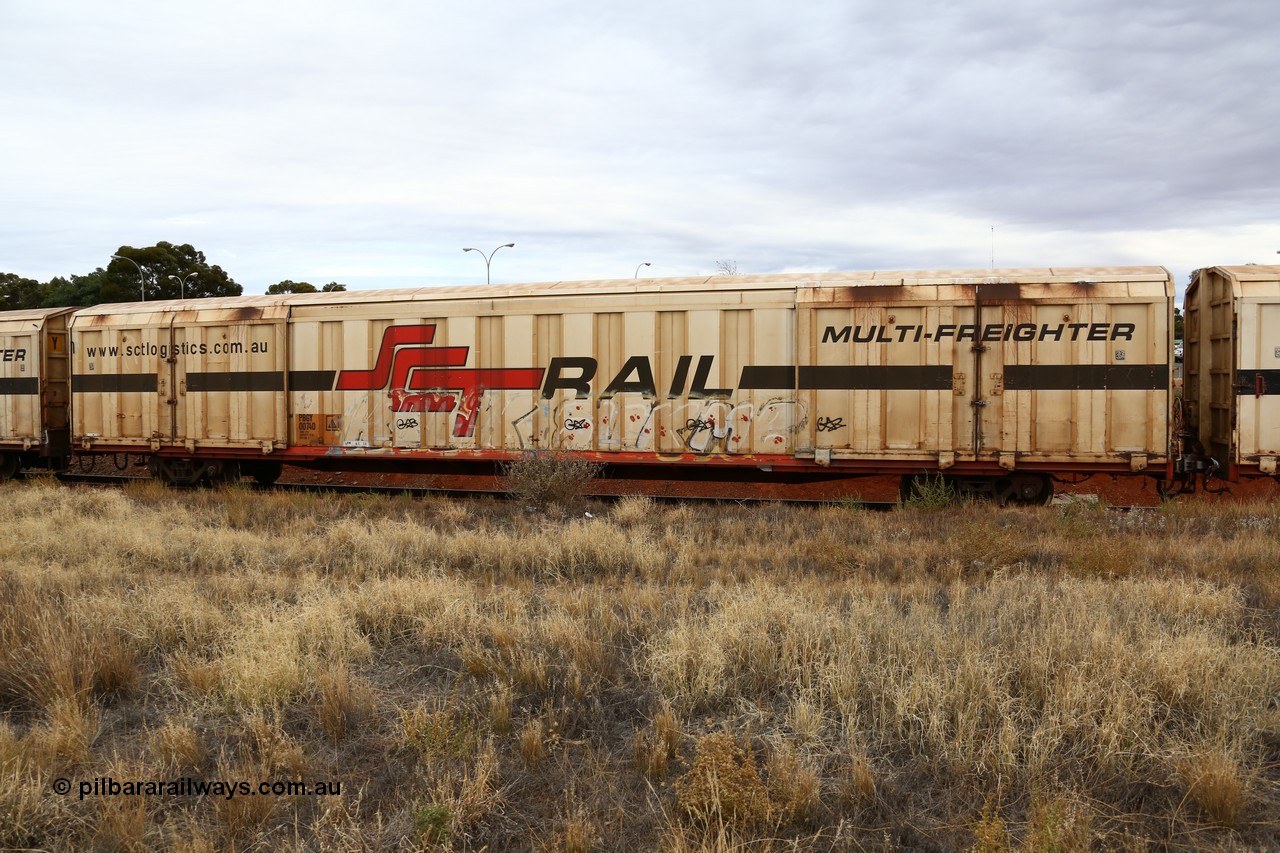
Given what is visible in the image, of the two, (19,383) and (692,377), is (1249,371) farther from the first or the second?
(19,383)

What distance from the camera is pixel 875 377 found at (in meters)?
12.0

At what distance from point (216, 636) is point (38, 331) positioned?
45.2 feet

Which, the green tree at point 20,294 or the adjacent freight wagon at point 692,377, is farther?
the green tree at point 20,294

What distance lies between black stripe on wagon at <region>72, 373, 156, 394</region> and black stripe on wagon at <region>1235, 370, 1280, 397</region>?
55.0ft

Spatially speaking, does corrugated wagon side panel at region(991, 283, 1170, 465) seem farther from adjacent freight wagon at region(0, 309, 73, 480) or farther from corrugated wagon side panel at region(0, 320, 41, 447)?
corrugated wagon side panel at region(0, 320, 41, 447)

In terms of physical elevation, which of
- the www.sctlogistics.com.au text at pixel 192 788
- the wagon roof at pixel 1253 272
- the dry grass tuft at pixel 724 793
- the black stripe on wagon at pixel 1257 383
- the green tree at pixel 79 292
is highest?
the green tree at pixel 79 292

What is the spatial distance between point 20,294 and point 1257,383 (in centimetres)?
6674

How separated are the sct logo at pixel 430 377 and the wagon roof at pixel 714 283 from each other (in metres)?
0.70

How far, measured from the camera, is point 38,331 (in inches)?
642

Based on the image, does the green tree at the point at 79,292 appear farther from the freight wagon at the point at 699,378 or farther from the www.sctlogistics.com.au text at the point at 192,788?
the www.sctlogistics.com.au text at the point at 192,788

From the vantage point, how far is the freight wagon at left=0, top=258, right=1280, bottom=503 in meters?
11.4

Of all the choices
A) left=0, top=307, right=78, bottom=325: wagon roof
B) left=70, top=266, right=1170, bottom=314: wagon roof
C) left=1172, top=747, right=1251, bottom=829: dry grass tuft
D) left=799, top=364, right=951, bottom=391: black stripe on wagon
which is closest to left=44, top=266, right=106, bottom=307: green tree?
left=0, top=307, right=78, bottom=325: wagon roof

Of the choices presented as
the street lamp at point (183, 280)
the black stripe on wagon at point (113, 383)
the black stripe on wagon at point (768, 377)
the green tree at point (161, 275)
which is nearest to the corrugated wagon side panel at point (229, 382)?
the black stripe on wagon at point (113, 383)

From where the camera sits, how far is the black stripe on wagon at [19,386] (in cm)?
1641
